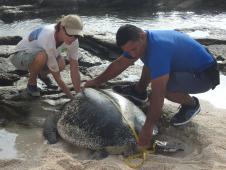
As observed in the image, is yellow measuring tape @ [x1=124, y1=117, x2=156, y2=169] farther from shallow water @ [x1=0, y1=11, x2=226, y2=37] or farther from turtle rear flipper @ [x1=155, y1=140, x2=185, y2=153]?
shallow water @ [x1=0, y1=11, x2=226, y2=37]

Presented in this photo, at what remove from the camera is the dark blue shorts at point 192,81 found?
170 inches

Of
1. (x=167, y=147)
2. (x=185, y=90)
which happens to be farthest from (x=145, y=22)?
(x=167, y=147)

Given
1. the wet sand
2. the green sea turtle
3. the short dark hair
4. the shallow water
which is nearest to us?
the short dark hair

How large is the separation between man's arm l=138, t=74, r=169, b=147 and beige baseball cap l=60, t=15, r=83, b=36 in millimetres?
1162

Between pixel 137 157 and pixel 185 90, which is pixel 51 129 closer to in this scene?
pixel 137 157

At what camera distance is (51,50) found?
4789mm

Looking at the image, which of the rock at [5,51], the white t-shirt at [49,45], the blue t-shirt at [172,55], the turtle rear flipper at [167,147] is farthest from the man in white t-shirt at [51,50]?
the rock at [5,51]

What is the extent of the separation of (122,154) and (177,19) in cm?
976

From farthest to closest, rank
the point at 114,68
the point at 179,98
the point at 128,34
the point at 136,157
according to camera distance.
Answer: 1. the point at 114,68
2. the point at 179,98
3. the point at 136,157
4. the point at 128,34

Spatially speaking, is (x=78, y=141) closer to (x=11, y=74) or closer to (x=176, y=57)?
(x=176, y=57)

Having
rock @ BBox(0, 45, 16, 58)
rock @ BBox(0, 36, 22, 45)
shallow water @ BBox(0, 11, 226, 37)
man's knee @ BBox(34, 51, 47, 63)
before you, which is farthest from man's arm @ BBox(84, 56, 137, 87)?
shallow water @ BBox(0, 11, 226, 37)

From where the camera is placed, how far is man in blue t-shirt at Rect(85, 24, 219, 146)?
373 cm

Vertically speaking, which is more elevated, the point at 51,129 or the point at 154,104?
the point at 154,104

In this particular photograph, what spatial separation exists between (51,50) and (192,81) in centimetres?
167
